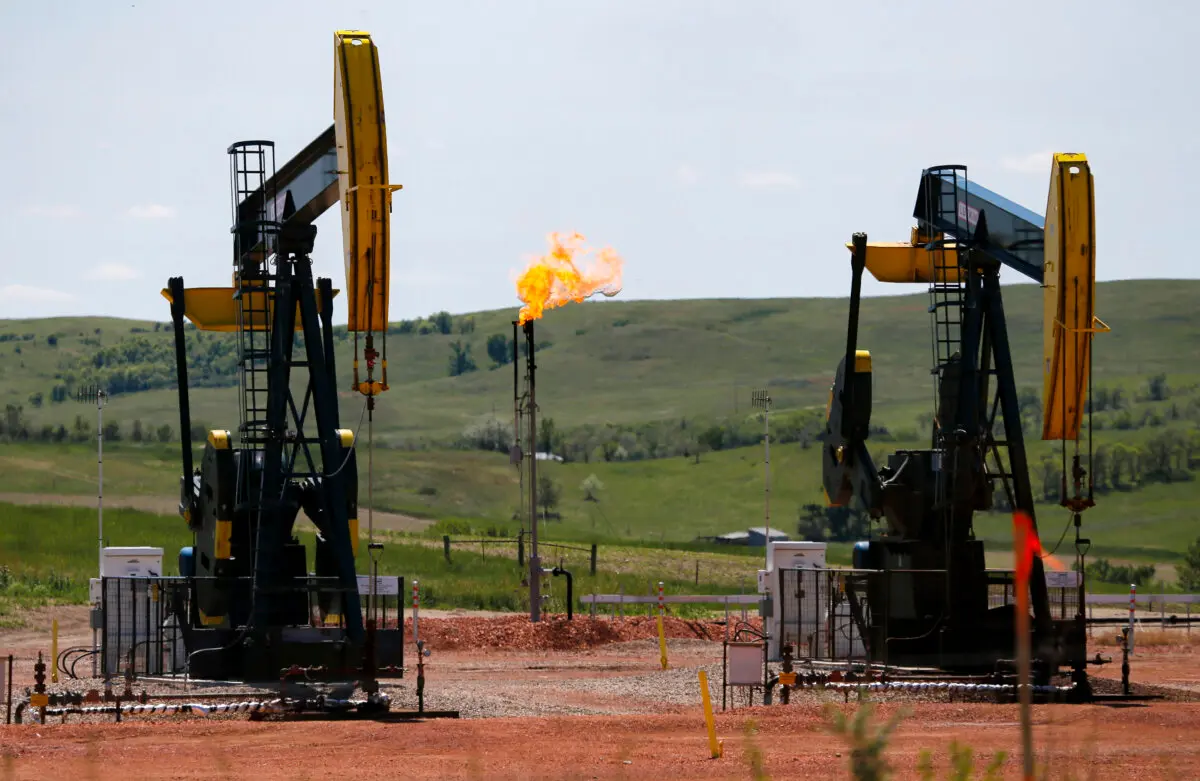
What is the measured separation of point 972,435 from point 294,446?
8.47 metres

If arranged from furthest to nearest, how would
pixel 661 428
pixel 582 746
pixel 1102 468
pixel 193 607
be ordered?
1. pixel 661 428
2. pixel 1102 468
3. pixel 193 607
4. pixel 582 746

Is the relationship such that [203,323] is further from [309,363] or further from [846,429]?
[846,429]

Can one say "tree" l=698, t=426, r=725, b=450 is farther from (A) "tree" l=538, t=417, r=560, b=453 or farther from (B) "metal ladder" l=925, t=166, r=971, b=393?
(B) "metal ladder" l=925, t=166, r=971, b=393

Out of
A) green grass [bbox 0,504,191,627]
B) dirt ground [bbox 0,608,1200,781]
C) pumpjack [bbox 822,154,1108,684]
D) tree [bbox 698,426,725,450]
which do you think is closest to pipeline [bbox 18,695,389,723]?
dirt ground [bbox 0,608,1200,781]

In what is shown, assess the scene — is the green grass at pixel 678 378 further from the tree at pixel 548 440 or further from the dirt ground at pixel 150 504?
the dirt ground at pixel 150 504

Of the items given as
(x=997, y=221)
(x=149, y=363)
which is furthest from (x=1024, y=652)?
(x=149, y=363)

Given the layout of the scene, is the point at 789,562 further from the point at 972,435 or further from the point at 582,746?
the point at 582,746

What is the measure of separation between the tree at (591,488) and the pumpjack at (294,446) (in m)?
87.5

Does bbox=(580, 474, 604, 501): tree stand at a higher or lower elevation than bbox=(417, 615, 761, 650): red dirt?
higher

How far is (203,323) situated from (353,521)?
4731mm

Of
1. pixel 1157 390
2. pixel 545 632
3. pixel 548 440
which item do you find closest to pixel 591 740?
pixel 545 632

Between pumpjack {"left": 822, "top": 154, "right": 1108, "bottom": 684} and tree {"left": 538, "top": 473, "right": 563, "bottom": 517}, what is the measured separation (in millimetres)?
78402

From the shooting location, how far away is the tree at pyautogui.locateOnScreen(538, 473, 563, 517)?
107188 millimetres

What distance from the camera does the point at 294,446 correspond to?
23172 millimetres
